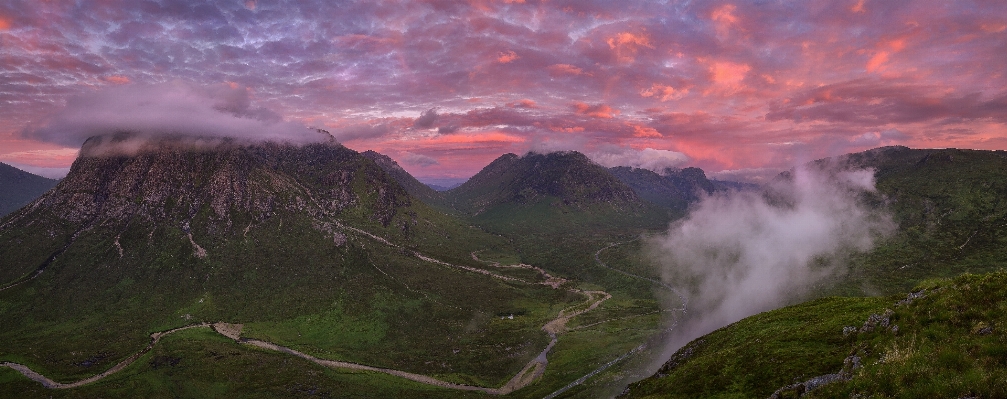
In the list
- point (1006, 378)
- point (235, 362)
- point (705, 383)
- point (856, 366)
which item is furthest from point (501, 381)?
point (1006, 378)

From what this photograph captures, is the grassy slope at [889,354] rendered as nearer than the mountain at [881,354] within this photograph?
Yes

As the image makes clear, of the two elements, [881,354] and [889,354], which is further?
[881,354]

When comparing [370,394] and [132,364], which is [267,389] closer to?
[370,394]

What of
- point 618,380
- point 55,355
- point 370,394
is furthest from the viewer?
point 55,355

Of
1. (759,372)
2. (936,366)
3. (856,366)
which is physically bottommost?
(759,372)

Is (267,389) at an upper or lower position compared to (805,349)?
lower

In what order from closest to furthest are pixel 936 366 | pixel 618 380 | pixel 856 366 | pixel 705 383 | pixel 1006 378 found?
1. pixel 1006 378
2. pixel 936 366
3. pixel 856 366
4. pixel 705 383
5. pixel 618 380

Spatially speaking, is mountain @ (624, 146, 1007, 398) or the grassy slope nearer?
the grassy slope

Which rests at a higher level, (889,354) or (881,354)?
(889,354)
